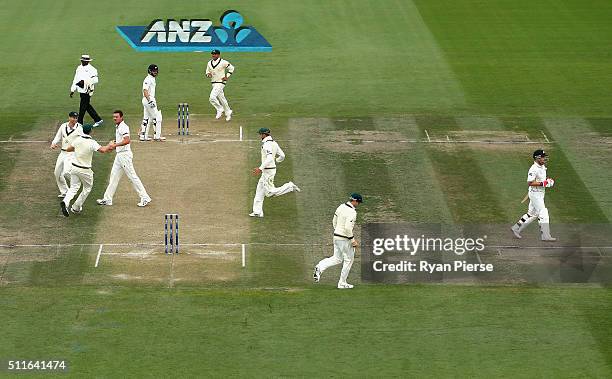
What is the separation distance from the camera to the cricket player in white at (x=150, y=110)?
40438 mm

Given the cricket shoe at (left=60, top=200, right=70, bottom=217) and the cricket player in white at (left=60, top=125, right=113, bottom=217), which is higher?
the cricket player in white at (left=60, top=125, right=113, bottom=217)

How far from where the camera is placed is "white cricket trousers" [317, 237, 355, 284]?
2939 centimetres

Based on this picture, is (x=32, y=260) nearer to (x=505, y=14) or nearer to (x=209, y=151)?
(x=209, y=151)

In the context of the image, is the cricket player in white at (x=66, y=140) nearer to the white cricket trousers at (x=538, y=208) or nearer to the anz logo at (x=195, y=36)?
the white cricket trousers at (x=538, y=208)

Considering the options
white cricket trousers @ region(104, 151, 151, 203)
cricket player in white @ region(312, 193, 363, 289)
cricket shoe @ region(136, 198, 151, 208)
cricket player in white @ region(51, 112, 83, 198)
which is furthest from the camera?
cricket shoe @ region(136, 198, 151, 208)

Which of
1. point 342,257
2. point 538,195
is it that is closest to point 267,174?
point 342,257

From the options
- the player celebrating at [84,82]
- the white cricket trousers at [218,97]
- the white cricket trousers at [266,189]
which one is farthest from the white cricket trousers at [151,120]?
the white cricket trousers at [266,189]

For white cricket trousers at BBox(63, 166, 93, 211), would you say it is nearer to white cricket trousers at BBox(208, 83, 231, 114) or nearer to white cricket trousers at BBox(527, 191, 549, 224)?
white cricket trousers at BBox(208, 83, 231, 114)

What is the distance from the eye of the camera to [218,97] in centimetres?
Result: 4344

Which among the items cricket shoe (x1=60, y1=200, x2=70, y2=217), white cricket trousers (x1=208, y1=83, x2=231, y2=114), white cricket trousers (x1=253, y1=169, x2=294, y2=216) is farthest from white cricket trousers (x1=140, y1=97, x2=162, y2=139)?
white cricket trousers (x1=253, y1=169, x2=294, y2=216)

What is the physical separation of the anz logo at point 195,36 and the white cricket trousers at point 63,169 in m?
17.7

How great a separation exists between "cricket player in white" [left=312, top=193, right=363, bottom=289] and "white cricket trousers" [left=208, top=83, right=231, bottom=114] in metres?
14.3

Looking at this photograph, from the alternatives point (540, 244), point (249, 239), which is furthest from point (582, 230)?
point (249, 239)

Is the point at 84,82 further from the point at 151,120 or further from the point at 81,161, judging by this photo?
the point at 81,161
